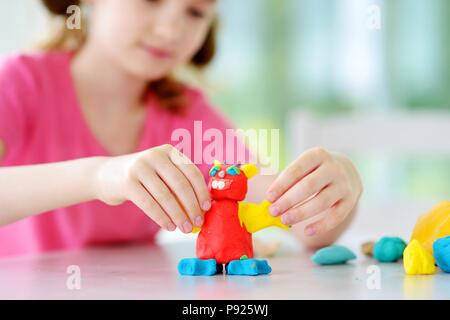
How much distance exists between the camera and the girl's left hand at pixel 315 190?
26.0 inches

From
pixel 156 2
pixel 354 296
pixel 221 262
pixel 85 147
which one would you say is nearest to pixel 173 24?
pixel 156 2

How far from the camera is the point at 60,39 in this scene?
1326 mm

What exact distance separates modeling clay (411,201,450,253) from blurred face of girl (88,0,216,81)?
1.63 feet

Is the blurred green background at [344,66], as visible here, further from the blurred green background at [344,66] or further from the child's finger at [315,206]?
the child's finger at [315,206]

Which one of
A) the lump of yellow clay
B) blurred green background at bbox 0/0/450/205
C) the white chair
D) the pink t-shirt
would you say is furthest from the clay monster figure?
blurred green background at bbox 0/0/450/205

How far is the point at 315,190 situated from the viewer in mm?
678

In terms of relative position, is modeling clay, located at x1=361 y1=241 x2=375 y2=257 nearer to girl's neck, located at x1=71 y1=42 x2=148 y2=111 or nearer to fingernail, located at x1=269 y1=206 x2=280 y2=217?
fingernail, located at x1=269 y1=206 x2=280 y2=217

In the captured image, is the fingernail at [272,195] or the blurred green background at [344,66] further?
the blurred green background at [344,66]

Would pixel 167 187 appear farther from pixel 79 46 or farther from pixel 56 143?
pixel 79 46

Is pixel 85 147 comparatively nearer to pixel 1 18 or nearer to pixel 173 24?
pixel 173 24

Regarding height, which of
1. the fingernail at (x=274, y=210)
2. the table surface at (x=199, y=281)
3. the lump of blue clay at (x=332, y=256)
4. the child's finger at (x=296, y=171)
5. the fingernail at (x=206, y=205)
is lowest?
the table surface at (x=199, y=281)

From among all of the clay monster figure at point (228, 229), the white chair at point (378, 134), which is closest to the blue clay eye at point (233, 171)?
the clay monster figure at point (228, 229)

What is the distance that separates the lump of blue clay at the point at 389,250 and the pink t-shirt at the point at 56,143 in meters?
0.42
